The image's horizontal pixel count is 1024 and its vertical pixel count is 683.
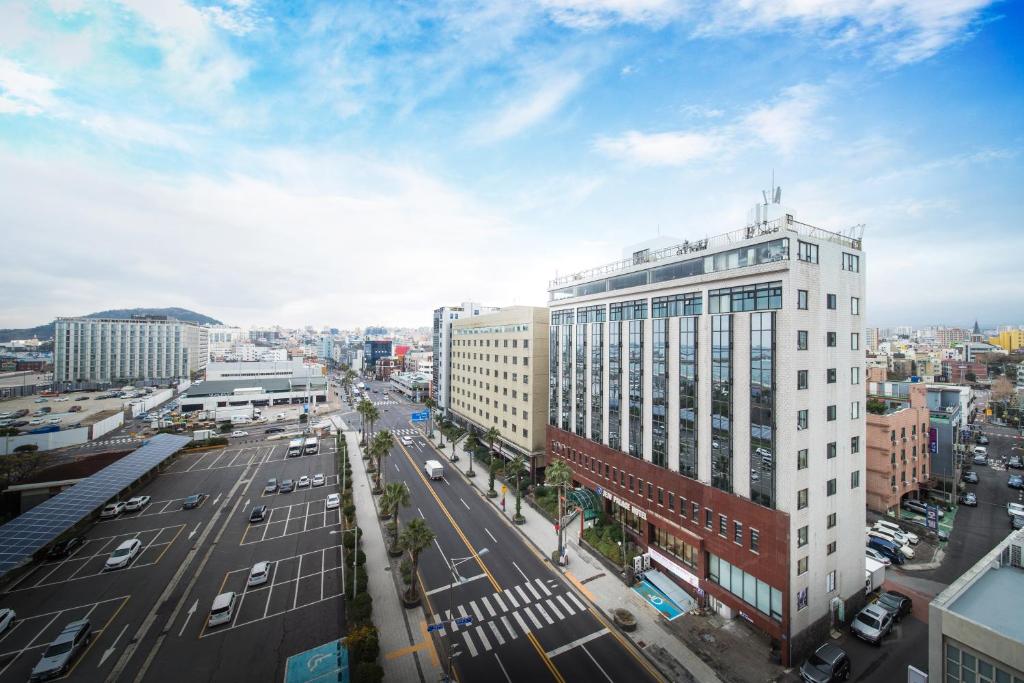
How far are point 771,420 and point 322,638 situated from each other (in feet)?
124

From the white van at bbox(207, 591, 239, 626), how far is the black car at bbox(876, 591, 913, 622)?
5302 centimetres

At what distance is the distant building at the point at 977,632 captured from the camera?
53.2ft

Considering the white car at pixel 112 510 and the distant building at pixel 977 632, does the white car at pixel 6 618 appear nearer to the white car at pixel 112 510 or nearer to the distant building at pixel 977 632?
the white car at pixel 112 510

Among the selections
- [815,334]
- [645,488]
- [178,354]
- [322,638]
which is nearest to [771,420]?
[815,334]

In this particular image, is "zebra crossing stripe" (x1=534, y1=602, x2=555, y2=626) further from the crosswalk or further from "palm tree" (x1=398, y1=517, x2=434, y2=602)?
"palm tree" (x1=398, y1=517, x2=434, y2=602)

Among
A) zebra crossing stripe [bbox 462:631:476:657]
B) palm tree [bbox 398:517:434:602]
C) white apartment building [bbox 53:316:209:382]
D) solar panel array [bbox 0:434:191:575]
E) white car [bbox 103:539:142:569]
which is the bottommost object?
zebra crossing stripe [bbox 462:631:476:657]

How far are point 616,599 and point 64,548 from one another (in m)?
58.2

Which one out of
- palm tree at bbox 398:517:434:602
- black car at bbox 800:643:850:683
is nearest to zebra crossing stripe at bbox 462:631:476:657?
palm tree at bbox 398:517:434:602

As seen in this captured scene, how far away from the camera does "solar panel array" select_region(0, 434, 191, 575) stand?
3822cm

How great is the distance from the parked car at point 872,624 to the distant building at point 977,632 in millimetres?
13427

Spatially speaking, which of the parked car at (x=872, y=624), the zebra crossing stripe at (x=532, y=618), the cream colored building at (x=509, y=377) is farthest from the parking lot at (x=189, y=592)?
the parked car at (x=872, y=624)

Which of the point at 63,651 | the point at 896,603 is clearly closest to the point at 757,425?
the point at 896,603

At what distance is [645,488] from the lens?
41.6 m

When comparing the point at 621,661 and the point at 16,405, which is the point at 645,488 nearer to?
the point at 621,661
